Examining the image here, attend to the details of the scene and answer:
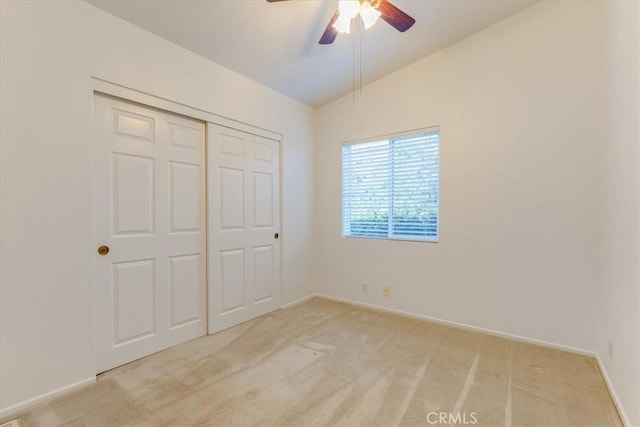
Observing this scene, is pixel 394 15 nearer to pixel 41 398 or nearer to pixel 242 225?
pixel 242 225

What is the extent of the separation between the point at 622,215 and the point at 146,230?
337cm

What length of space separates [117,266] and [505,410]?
281cm

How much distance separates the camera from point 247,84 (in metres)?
3.10

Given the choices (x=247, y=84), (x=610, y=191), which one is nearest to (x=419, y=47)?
(x=247, y=84)

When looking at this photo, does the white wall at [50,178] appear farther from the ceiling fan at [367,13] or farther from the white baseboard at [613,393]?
the white baseboard at [613,393]

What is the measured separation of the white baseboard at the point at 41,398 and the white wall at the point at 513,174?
2820mm

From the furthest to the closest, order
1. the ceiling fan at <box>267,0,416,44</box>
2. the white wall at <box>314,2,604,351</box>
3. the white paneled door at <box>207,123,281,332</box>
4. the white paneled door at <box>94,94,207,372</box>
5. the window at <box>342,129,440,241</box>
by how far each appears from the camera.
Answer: the window at <box>342,129,440,241</box> < the white paneled door at <box>207,123,281,332</box> < the white wall at <box>314,2,604,351</box> < the white paneled door at <box>94,94,207,372</box> < the ceiling fan at <box>267,0,416,44</box>

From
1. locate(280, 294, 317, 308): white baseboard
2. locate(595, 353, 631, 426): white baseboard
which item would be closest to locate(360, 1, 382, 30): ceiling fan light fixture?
locate(595, 353, 631, 426): white baseboard

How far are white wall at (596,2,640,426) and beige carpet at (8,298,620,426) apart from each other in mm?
278

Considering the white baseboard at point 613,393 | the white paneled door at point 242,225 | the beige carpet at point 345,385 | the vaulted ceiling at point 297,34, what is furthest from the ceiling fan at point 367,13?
the white baseboard at point 613,393

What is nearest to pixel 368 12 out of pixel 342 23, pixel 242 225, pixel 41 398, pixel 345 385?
pixel 342 23

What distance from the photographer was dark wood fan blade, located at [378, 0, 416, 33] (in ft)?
5.99

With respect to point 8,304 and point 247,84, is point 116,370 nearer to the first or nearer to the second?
point 8,304

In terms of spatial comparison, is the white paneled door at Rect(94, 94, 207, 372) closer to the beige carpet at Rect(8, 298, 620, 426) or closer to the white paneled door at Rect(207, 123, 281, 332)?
the white paneled door at Rect(207, 123, 281, 332)
